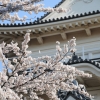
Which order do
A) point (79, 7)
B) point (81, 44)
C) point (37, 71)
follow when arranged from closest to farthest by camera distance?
point (37, 71), point (81, 44), point (79, 7)

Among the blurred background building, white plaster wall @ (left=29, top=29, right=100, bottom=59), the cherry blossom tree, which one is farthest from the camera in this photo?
white plaster wall @ (left=29, top=29, right=100, bottom=59)

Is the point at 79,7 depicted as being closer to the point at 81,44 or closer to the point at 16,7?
the point at 81,44

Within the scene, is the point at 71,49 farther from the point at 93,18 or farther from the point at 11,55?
the point at 11,55

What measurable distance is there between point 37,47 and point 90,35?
196 centimetres

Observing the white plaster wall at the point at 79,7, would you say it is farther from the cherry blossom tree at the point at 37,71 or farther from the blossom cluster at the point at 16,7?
the cherry blossom tree at the point at 37,71

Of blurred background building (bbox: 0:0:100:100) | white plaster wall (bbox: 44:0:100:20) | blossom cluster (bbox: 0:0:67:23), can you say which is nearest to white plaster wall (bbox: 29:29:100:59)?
blurred background building (bbox: 0:0:100:100)

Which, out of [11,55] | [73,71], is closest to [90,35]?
[11,55]

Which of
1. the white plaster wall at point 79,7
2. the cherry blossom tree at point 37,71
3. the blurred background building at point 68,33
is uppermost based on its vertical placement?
the white plaster wall at point 79,7

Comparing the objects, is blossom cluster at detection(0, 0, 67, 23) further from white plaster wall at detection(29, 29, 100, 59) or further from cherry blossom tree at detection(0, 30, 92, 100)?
white plaster wall at detection(29, 29, 100, 59)

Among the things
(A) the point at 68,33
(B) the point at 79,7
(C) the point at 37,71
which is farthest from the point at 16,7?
(B) the point at 79,7


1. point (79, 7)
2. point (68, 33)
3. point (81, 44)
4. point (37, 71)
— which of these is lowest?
point (37, 71)

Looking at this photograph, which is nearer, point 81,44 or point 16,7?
point 16,7

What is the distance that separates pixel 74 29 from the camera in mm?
10266

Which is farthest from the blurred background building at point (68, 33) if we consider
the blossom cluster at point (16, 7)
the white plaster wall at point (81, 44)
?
the blossom cluster at point (16, 7)
